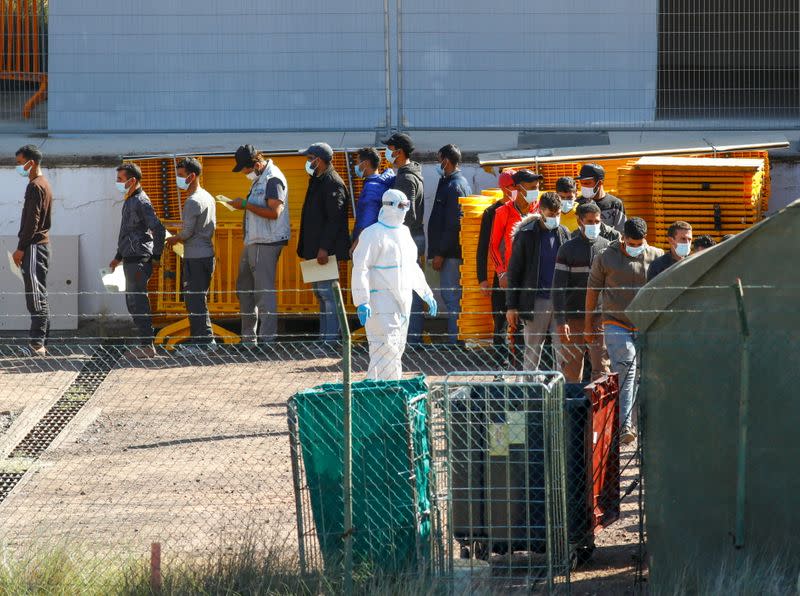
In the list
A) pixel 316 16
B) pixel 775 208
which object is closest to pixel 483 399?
pixel 775 208

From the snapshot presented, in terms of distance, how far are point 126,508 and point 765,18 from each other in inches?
411

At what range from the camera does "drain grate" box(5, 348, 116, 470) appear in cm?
1005

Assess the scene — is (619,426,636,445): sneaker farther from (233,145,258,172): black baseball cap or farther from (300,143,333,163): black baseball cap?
(233,145,258,172): black baseball cap

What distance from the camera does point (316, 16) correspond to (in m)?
15.9

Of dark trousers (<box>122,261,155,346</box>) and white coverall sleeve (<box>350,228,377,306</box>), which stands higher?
white coverall sleeve (<box>350,228,377,306</box>)

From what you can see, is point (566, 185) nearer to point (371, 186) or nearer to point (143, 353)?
point (371, 186)

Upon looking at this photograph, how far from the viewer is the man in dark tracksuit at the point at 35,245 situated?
43.3 ft

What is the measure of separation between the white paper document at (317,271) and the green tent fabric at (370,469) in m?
6.59

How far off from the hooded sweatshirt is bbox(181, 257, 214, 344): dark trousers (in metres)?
2.18

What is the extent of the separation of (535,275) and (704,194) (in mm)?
3069

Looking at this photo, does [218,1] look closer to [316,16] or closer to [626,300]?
[316,16]

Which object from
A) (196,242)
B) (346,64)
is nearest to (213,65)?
(346,64)

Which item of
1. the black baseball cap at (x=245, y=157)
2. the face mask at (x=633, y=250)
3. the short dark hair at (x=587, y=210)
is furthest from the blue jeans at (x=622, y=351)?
the black baseball cap at (x=245, y=157)

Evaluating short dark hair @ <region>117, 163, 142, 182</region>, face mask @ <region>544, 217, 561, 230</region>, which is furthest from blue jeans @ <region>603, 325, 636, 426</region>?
short dark hair @ <region>117, 163, 142, 182</region>
